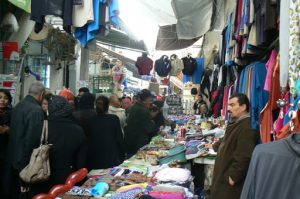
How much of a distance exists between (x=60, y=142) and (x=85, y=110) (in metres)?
1.87

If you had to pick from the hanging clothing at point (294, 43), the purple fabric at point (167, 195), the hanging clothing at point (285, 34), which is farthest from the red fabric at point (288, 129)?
the purple fabric at point (167, 195)

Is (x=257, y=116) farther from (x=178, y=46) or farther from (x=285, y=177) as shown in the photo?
(x=178, y=46)

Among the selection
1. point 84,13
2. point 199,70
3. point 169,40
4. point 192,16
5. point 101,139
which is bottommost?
point 101,139

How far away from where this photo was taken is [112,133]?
19.2ft

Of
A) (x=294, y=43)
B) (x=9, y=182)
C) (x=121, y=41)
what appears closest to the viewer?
(x=294, y=43)

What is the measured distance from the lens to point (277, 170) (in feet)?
6.41

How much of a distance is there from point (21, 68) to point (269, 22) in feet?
20.1

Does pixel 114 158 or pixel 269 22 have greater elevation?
pixel 269 22

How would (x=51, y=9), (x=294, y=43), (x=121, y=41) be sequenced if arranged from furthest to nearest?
(x=121, y=41) → (x=51, y=9) → (x=294, y=43)

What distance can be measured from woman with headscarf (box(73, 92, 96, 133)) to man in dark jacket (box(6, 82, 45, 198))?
3.07 feet

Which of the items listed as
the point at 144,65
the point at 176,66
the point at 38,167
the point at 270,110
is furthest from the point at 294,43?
the point at 144,65

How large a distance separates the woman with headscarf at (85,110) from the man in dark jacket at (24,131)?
0.94 metres

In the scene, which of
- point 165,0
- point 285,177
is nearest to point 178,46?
point 165,0

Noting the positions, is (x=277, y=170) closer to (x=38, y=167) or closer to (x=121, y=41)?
(x=38, y=167)
